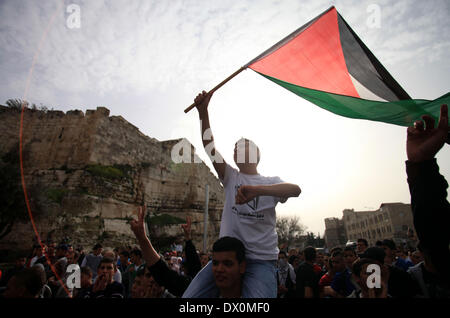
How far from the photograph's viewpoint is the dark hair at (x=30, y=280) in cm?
264

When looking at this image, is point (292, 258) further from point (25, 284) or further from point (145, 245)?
point (25, 284)

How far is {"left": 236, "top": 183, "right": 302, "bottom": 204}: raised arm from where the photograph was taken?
71.3 inches

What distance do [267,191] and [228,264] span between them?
691 mm

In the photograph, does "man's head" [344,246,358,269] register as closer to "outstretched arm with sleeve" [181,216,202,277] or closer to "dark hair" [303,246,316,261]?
"dark hair" [303,246,316,261]

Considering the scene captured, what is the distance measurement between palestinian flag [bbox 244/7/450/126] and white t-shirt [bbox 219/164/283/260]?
193 centimetres

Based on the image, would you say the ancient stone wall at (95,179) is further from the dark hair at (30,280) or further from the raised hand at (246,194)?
the raised hand at (246,194)

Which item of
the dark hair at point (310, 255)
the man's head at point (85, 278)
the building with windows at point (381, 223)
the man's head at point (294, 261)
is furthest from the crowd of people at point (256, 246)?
the building with windows at point (381, 223)

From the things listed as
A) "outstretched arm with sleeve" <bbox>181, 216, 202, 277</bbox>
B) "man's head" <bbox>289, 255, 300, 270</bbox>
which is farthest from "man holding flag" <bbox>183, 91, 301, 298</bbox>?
"man's head" <bbox>289, 255, 300, 270</bbox>

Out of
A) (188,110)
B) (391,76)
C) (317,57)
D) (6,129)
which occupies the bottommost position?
(188,110)

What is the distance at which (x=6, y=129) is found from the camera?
67.6 ft
